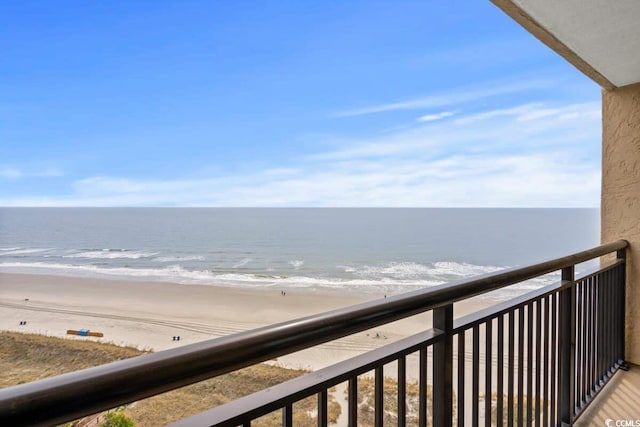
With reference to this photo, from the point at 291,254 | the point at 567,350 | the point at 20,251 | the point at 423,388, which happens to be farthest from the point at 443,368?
the point at 20,251

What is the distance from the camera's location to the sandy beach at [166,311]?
9.05m

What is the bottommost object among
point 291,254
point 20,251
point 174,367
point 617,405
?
point 291,254

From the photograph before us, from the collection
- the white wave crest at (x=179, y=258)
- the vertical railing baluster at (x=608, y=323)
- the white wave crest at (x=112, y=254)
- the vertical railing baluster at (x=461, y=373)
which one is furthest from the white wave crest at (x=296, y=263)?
the vertical railing baluster at (x=461, y=373)

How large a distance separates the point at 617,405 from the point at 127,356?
8.46 metres

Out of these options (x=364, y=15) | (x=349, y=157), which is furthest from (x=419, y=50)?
(x=349, y=157)

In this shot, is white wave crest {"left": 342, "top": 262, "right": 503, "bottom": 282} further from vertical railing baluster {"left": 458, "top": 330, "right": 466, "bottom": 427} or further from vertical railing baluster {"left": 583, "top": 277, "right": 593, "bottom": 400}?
vertical railing baluster {"left": 458, "top": 330, "right": 466, "bottom": 427}

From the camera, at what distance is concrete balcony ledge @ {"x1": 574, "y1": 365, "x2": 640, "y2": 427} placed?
1.83 metres

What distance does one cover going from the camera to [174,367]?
478 mm

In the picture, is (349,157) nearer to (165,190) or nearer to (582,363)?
(165,190)

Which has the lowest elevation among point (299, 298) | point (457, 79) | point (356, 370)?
point (299, 298)

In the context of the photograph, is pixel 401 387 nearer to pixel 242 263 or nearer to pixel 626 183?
pixel 626 183

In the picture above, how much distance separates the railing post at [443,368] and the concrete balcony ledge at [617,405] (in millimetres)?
1333

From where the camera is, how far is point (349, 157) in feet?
125

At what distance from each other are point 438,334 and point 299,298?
12575 mm
